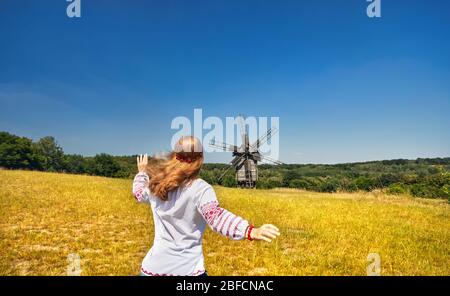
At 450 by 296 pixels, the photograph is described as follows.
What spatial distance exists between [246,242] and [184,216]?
720 cm

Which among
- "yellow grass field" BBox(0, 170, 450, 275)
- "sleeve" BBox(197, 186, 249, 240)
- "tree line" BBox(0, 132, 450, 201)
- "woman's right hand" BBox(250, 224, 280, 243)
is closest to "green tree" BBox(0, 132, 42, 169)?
"tree line" BBox(0, 132, 450, 201)

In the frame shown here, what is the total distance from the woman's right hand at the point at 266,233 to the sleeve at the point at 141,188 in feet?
3.73

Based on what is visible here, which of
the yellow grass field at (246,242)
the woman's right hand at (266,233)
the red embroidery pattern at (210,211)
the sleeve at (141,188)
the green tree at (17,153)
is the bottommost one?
the yellow grass field at (246,242)

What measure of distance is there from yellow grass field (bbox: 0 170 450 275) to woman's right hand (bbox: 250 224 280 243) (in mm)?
4792

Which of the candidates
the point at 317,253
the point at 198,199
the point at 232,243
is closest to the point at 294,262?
the point at 317,253

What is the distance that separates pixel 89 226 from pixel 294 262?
7.20 m

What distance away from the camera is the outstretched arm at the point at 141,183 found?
10.6 ft

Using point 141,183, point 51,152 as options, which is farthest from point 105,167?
point 141,183

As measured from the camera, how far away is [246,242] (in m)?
9.57

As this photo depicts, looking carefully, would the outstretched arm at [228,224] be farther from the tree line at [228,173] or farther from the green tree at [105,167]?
the green tree at [105,167]

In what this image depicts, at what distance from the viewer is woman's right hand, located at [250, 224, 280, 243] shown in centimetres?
241

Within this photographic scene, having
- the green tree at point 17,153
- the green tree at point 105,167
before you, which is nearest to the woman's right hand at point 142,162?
the green tree at point 105,167

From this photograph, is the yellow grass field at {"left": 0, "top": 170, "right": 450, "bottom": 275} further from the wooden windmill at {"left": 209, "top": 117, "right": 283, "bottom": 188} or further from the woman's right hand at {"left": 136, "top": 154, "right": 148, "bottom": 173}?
the wooden windmill at {"left": 209, "top": 117, "right": 283, "bottom": 188}

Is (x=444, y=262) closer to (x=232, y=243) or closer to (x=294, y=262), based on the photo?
(x=294, y=262)
